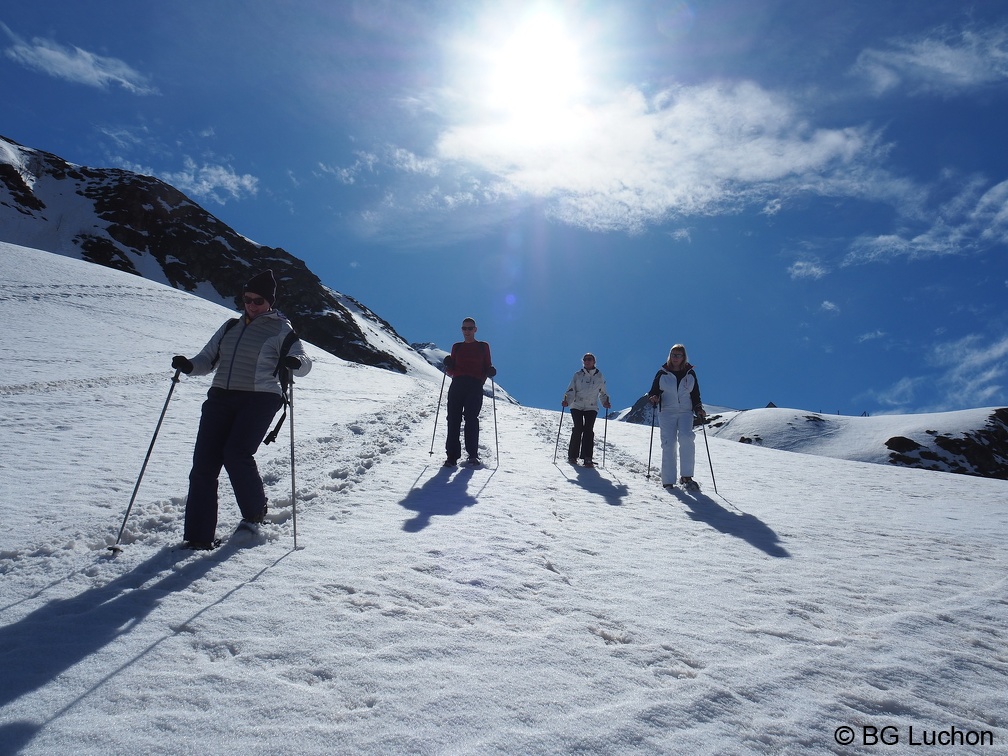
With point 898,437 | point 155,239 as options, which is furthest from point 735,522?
point 155,239

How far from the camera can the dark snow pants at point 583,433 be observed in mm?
10398

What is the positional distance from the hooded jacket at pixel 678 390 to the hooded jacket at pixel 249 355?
5.94 metres

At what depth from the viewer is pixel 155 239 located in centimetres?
11150

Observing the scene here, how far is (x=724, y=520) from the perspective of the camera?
6609mm

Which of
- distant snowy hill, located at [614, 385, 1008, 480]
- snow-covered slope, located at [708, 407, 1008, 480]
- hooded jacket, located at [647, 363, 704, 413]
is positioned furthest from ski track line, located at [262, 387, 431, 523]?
snow-covered slope, located at [708, 407, 1008, 480]

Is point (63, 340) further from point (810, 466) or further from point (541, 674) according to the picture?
point (810, 466)

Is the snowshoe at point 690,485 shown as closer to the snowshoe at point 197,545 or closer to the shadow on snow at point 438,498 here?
the shadow on snow at point 438,498

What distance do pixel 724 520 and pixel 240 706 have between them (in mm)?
5816

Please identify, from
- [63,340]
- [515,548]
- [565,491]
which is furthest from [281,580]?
[63,340]

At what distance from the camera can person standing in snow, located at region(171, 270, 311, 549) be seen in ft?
14.0

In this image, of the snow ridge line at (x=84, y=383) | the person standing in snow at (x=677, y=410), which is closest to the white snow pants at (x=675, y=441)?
the person standing in snow at (x=677, y=410)

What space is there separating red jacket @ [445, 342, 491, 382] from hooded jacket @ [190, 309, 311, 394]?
14.9 feet

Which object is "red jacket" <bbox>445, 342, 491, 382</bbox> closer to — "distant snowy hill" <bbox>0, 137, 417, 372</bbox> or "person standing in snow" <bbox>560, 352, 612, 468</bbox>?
"person standing in snow" <bbox>560, 352, 612, 468</bbox>

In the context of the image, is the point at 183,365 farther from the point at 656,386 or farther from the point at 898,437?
the point at 898,437
